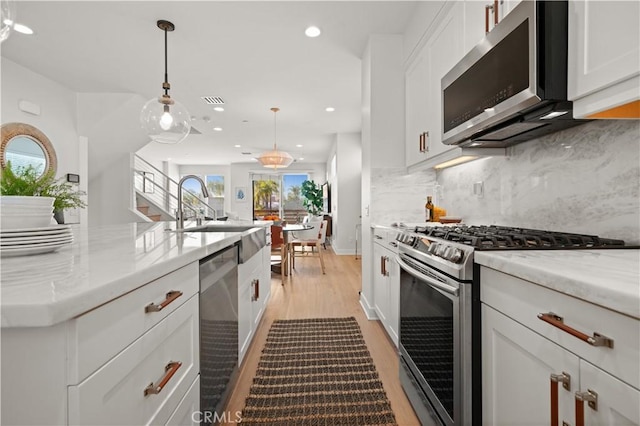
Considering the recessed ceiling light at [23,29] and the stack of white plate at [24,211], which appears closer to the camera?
the stack of white plate at [24,211]

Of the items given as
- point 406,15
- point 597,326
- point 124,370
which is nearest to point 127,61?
point 406,15

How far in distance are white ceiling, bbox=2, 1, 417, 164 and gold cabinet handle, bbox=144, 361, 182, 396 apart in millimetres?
2823

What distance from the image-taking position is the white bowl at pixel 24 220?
0.91 meters

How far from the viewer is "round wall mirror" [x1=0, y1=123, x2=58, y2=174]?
368 cm

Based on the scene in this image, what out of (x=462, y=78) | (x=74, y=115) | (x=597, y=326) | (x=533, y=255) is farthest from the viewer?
(x=74, y=115)

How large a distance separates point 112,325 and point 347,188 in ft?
21.6

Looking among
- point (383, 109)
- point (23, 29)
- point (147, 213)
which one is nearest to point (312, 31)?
point (383, 109)

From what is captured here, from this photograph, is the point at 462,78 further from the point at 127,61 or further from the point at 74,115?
the point at 74,115

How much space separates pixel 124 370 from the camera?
71cm

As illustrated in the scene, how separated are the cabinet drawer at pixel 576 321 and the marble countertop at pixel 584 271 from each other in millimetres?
34

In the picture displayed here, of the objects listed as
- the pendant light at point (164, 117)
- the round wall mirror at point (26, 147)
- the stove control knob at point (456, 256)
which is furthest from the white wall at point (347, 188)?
the stove control knob at point (456, 256)

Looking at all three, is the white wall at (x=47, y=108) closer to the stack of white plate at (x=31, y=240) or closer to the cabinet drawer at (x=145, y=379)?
the stack of white plate at (x=31, y=240)

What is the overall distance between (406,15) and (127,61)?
3264 millimetres

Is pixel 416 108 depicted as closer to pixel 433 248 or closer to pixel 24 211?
pixel 433 248
